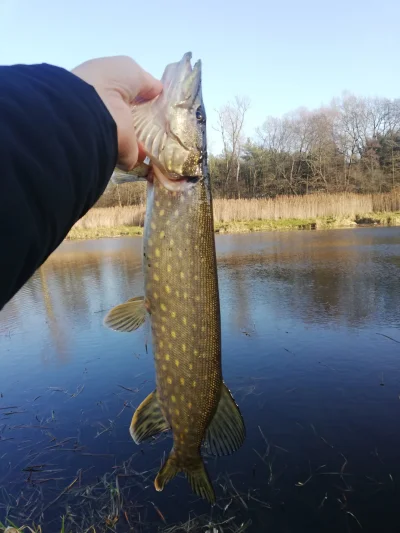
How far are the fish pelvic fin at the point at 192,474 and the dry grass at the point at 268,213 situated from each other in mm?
24966

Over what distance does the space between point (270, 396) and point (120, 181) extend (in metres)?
3.71

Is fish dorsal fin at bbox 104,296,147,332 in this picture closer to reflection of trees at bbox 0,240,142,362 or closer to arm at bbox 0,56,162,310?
arm at bbox 0,56,162,310

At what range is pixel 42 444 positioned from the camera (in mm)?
4297

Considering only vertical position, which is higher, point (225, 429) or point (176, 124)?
point (176, 124)

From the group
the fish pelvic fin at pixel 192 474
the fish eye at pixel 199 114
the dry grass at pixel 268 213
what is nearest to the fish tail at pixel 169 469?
the fish pelvic fin at pixel 192 474

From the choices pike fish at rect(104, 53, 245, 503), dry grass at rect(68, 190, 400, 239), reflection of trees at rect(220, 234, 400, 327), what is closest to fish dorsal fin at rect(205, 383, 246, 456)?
pike fish at rect(104, 53, 245, 503)

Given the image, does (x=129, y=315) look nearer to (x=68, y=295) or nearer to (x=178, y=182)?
(x=178, y=182)

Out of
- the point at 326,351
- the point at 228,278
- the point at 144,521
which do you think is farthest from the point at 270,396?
the point at 228,278

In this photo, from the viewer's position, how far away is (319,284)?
32.9ft

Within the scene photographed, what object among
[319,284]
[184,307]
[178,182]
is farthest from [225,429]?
[319,284]

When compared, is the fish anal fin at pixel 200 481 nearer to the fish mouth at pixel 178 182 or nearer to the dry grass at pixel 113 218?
the fish mouth at pixel 178 182

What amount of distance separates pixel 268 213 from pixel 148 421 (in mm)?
27840

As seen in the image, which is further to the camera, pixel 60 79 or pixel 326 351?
pixel 326 351

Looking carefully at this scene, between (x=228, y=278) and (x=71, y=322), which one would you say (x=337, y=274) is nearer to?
(x=228, y=278)
